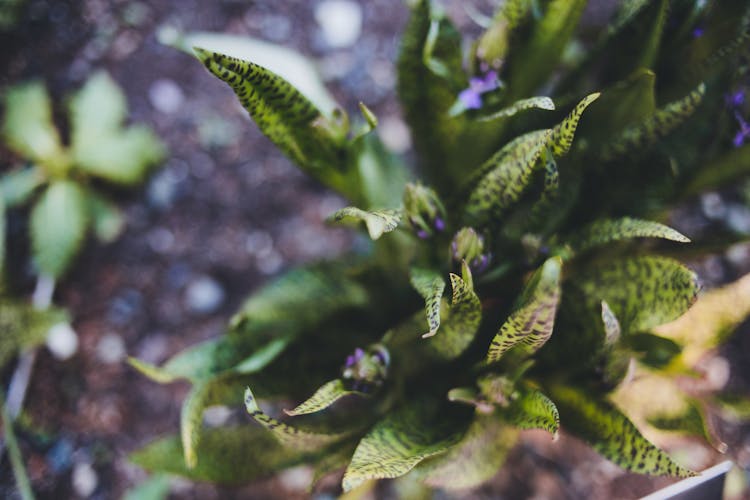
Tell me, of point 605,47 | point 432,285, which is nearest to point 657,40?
point 605,47

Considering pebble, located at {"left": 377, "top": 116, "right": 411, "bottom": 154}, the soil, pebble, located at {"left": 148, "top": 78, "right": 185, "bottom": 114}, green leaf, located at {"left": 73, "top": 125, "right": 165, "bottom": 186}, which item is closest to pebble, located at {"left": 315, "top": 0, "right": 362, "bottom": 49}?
the soil

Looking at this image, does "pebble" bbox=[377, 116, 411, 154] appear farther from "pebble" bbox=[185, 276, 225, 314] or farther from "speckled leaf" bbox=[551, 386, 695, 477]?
"speckled leaf" bbox=[551, 386, 695, 477]

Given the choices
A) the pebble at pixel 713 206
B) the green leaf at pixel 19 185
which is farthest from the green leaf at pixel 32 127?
the pebble at pixel 713 206

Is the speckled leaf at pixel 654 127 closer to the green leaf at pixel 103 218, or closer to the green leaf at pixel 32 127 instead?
the green leaf at pixel 103 218

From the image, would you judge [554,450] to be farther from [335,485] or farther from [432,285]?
[432,285]

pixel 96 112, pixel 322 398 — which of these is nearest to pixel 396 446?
pixel 322 398

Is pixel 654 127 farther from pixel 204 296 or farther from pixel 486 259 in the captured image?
pixel 204 296
